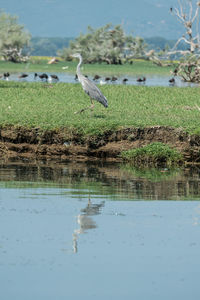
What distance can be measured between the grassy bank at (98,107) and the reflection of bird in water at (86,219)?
560 cm

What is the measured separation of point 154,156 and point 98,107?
5946 mm

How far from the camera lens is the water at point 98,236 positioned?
23.3 feet

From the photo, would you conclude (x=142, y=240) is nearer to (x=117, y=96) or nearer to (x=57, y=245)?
(x=57, y=245)

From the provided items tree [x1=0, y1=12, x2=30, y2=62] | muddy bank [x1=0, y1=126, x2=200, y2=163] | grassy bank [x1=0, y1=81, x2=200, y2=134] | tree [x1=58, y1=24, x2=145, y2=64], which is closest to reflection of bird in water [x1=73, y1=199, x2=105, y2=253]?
muddy bank [x1=0, y1=126, x2=200, y2=163]

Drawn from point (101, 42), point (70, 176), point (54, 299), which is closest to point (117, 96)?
point (70, 176)

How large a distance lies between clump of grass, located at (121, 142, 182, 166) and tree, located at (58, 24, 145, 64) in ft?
180

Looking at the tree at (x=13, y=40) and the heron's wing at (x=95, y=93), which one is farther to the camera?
the tree at (x=13, y=40)

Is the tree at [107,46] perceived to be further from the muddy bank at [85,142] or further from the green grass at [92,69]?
the muddy bank at [85,142]

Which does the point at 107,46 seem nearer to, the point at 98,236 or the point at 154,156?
the point at 154,156

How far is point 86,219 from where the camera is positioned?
9.56 metres

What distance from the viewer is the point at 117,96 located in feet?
79.3

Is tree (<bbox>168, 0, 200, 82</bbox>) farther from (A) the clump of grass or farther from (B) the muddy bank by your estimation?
(A) the clump of grass

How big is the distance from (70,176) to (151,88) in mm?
14204

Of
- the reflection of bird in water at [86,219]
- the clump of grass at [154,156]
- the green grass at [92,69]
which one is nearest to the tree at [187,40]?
the clump of grass at [154,156]
